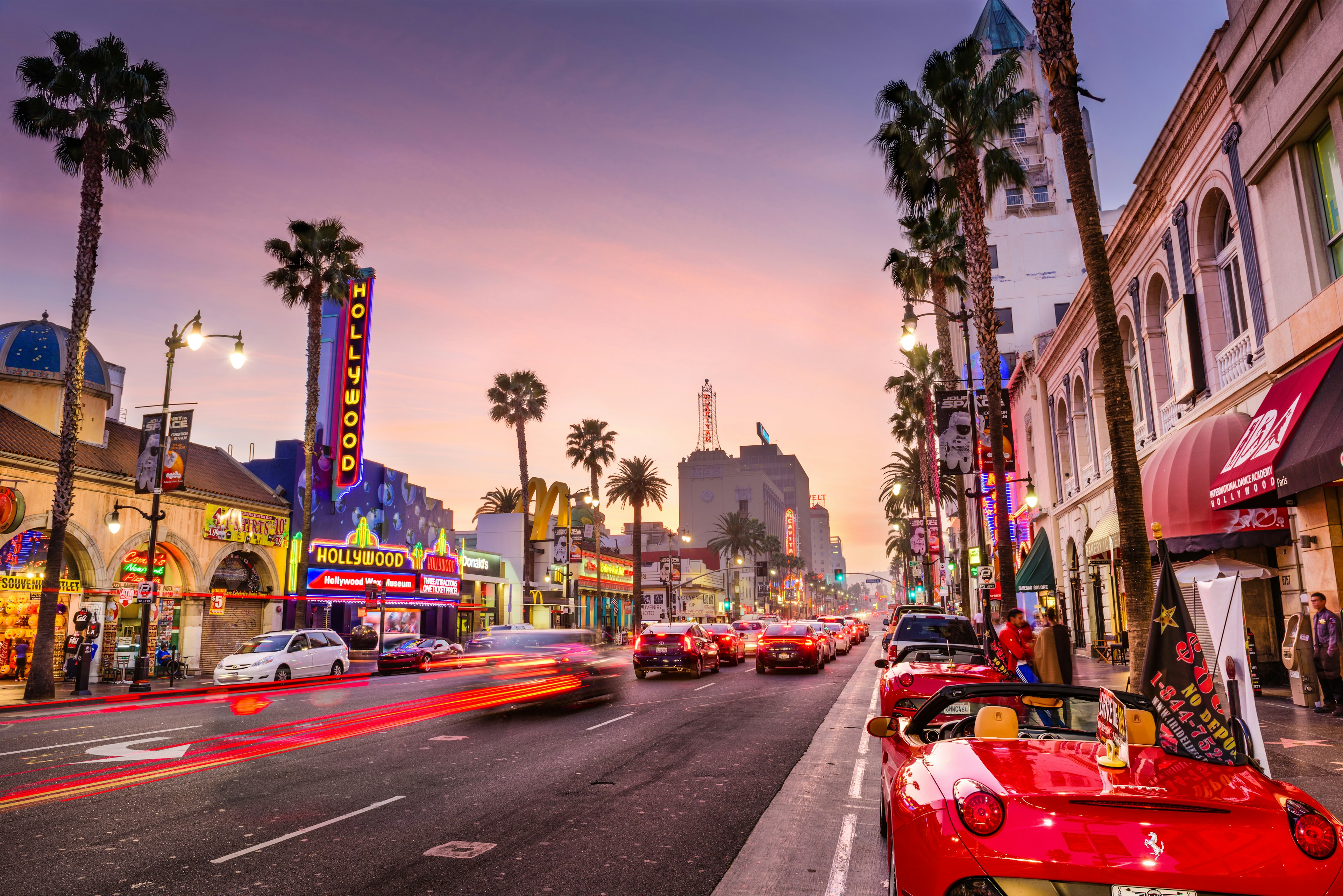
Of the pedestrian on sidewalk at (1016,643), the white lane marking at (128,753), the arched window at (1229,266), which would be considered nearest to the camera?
the white lane marking at (128,753)

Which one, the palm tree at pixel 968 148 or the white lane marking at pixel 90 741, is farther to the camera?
the palm tree at pixel 968 148

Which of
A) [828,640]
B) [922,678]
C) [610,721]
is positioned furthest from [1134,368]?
[610,721]

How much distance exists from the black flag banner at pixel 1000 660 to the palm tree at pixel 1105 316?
62.6 inches

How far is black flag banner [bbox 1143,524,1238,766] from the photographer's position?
16.6 ft

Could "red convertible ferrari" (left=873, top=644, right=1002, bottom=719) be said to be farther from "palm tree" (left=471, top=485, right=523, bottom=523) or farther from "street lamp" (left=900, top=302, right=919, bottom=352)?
"palm tree" (left=471, top=485, right=523, bottom=523)

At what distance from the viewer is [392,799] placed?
27.8 feet

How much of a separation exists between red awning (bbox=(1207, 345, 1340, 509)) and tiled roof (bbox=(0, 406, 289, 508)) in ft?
90.4

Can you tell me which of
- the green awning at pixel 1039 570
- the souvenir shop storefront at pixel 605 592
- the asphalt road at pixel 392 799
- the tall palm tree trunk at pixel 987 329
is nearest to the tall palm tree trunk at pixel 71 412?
the asphalt road at pixel 392 799

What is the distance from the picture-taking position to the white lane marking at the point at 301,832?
647 cm

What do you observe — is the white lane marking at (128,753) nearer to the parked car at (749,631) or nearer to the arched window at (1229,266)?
A: the arched window at (1229,266)

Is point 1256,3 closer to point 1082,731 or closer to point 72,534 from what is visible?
point 1082,731

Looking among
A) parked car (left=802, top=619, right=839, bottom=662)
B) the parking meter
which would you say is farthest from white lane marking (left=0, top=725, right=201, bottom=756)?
parked car (left=802, top=619, right=839, bottom=662)

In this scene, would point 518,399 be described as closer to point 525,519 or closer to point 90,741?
point 525,519

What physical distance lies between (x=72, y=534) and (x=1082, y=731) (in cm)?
3035
